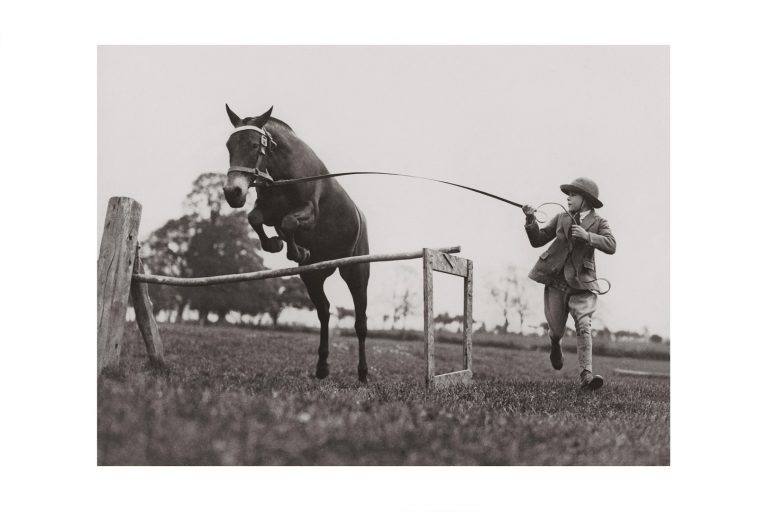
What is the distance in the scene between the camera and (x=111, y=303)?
670 centimetres

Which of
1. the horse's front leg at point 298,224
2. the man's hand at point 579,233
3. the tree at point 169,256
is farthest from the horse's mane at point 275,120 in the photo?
the man's hand at point 579,233

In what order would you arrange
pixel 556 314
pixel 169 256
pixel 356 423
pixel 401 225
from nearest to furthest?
pixel 356 423, pixel 556 314, pixel 401 225, pixel 169 256

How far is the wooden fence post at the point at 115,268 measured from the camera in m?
6.64

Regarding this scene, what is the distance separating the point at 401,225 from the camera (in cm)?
841

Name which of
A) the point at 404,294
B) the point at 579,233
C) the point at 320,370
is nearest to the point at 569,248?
the point at 579,233

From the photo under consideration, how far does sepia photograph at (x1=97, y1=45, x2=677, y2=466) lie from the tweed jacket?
2 cm

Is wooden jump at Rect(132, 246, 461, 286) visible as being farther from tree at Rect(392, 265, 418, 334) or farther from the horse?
tree at Rect(392, 265, 418, 334)

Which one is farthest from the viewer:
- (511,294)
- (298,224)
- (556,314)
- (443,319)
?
(443,319)

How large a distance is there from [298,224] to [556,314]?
8.91 feet

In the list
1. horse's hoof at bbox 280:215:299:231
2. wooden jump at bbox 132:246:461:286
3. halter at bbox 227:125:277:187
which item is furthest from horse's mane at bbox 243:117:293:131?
wooden jump at bbox 132:246:461:286

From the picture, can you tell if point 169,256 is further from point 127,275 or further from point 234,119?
point 234,119

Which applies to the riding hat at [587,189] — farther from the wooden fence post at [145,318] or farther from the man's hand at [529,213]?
the wooden fence post at [145,318]

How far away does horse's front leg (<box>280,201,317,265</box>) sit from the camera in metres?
7.04

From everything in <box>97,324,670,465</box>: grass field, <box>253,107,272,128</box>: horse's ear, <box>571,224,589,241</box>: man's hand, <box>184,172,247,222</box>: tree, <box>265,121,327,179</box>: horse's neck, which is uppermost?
<box>253,107,272,128</box>: horse's ear
